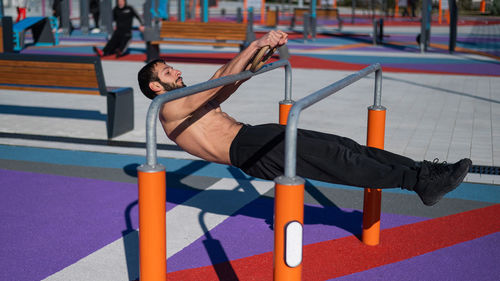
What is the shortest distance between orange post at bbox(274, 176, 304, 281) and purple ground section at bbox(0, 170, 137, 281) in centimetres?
181

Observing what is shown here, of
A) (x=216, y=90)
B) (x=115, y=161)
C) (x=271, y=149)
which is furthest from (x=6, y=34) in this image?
(x=271, y=149)

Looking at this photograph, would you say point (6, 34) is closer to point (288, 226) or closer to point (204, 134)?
point (204, 134)

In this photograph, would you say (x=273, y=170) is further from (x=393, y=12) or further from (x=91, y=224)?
(x=393, y=12)

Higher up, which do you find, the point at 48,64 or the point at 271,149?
the point at 48,64

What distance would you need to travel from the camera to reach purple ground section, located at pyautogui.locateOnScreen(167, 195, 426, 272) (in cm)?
381

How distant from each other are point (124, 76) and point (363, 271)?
9.28m

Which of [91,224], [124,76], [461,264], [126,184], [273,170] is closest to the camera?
[273,170]

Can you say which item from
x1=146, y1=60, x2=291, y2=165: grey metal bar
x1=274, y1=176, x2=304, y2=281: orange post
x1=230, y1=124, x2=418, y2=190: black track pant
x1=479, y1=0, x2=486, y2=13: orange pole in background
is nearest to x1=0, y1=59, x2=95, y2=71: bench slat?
x1=230, y1=124, x2=418, y2=190: black track pant

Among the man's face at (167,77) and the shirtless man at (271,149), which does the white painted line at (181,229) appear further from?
the man's face at (167,77)

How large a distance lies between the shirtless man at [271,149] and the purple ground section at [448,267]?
473mm

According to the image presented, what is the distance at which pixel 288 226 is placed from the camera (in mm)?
2297

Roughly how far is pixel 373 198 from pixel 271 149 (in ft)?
2.99

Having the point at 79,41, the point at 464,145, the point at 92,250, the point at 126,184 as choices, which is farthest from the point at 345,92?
the point at 79,41

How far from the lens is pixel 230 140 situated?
3.53 meters
